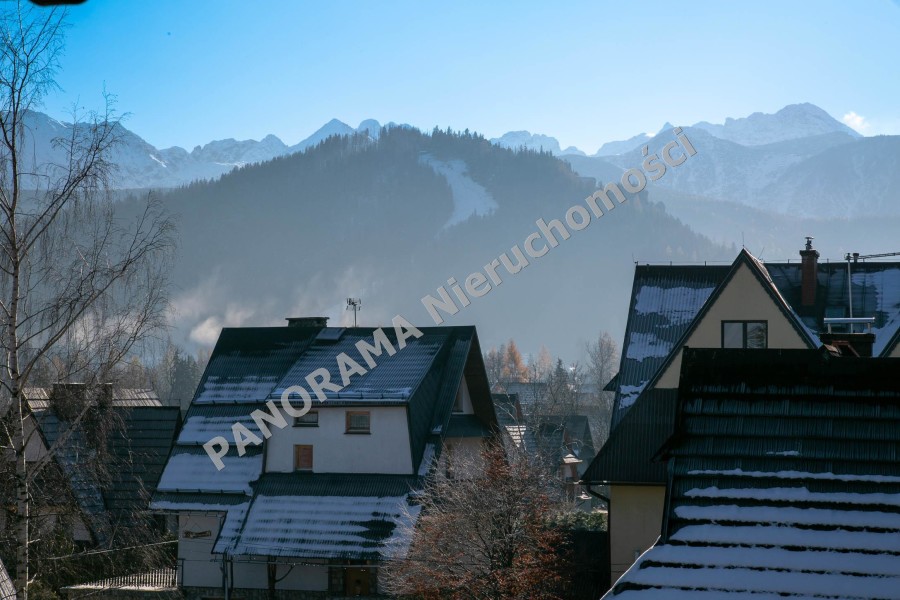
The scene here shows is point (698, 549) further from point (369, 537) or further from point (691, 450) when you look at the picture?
point (369, 537)

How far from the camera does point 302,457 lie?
3084 cm

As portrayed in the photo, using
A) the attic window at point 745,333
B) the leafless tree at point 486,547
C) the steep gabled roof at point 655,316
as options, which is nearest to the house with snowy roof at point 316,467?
the leafless tree at point 486,547

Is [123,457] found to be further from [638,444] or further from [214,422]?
[638,444]

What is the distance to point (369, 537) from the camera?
2759 cm

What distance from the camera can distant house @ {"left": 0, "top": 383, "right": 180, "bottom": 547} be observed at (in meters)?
24.0

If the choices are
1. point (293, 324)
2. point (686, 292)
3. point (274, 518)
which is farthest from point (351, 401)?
point (686, 292)

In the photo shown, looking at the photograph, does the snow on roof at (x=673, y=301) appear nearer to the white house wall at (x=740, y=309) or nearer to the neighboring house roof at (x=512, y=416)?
the white house wall at (x=740, y=309)

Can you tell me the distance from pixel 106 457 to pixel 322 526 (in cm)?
858

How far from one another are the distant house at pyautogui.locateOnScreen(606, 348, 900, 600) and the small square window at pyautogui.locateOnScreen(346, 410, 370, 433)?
59.5 ft

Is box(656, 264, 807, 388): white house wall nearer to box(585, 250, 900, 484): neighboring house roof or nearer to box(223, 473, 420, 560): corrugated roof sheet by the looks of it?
box(585, 250, 900, 484): neighboring house roof

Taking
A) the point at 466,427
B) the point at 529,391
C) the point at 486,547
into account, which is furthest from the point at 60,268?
the point at 529,391

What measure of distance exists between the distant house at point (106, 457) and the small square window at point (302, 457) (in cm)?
433

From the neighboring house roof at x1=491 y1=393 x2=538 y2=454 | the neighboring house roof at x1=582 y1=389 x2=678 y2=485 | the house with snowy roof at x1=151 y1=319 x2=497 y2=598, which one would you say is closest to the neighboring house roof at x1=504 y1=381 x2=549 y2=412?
the neighboring house roof at x1=491 y1=393 x2=538 y2=454

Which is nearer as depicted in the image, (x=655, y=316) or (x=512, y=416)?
(x=655, y=316)
